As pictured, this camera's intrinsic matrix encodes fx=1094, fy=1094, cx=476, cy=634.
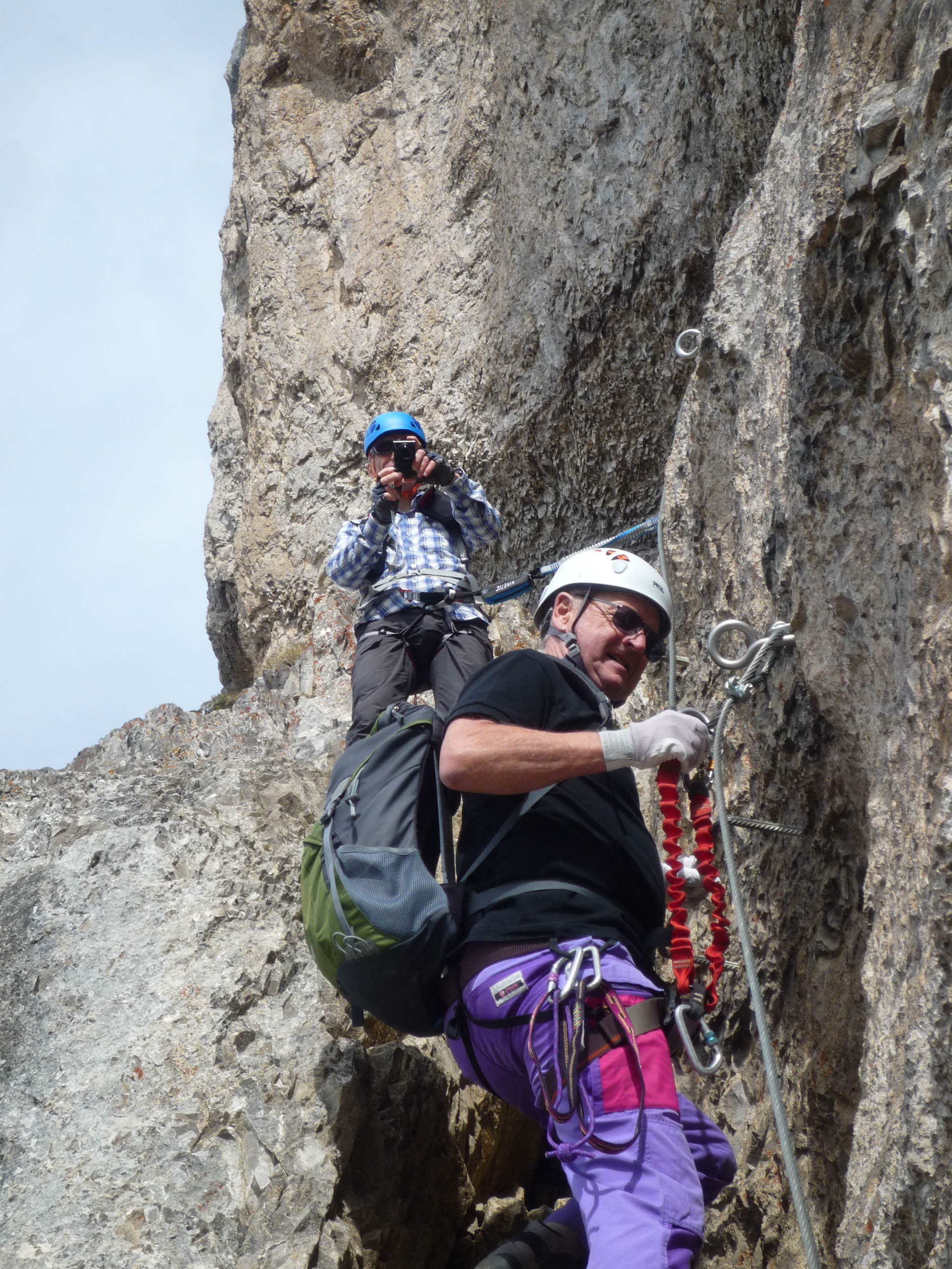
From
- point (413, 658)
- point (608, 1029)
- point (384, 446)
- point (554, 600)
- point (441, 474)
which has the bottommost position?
point (608, 1029)

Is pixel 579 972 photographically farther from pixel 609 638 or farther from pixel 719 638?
pixel 719 638

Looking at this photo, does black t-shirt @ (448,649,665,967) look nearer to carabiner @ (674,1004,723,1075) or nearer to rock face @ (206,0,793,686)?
carabiner @ (674,1004,723,1075)

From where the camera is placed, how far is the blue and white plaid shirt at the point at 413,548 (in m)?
6.40

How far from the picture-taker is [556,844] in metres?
3.49

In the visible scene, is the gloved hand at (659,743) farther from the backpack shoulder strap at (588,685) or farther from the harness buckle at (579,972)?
the harness buckle at (579,972)

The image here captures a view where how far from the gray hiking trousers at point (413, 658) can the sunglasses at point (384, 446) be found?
115 centimetres

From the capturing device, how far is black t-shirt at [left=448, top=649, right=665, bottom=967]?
3355mm

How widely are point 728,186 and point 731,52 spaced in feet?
3.31

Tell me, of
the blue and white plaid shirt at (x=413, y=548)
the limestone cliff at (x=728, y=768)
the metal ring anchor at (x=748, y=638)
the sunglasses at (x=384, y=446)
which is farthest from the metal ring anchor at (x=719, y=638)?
the sunglasses at (x=384, y=446)

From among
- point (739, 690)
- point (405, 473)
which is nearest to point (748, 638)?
point (739, 690)

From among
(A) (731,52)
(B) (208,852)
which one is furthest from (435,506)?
(A) (731,52)

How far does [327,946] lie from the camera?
367cm

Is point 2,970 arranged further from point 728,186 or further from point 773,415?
point 728,186

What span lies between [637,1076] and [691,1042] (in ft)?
1.66
